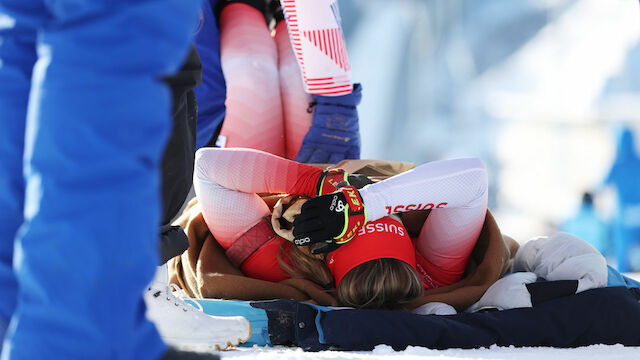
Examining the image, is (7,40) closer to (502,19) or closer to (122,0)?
(122,0)

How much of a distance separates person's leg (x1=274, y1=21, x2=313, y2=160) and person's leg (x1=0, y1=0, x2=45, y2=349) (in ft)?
4.22

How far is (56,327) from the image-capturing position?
427 mm

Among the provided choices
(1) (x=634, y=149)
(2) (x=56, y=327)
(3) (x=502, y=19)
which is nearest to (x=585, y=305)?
(2) (x=56, y=327)

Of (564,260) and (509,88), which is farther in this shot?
(509,88)

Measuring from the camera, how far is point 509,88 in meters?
8.90

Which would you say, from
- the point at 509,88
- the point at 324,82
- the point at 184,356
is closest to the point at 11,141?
the point at 184,356

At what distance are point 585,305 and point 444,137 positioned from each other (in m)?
8.00

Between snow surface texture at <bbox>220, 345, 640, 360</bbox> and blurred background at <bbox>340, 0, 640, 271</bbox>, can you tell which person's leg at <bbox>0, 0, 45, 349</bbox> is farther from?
blurred background at <bbox>340, 0, 640, 271</bbox>

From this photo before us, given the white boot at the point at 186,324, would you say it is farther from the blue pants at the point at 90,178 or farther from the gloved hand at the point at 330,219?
the blue pants at the point at 90,178

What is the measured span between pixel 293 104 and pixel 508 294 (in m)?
0.90

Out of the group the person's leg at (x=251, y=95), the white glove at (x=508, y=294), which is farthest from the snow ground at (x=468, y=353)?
the person's leg at (x=251, y=95)

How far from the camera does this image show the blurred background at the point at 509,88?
6363 mm

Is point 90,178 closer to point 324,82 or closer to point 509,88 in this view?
point 324,82

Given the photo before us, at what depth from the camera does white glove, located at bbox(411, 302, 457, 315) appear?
3.77 ft
